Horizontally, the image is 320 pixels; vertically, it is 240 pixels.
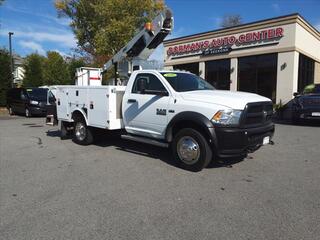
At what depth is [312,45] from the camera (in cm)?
2119

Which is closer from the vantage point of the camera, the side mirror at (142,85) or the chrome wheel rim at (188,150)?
the chrome wheel rim at (188,150)

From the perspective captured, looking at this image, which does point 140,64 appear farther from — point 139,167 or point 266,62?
point 266,62

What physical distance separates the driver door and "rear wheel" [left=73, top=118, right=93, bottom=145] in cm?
155

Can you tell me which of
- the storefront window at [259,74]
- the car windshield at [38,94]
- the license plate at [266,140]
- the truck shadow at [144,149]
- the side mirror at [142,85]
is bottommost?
the truck shadow at [144,149]

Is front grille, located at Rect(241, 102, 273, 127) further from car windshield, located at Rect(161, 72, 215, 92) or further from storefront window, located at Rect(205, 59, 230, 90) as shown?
storefront window, located at Rect(205, 59, 230, 90)

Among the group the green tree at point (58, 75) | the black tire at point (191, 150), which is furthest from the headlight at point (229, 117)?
the green tree at point (58, 75)

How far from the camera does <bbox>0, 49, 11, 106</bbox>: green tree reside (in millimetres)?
23734

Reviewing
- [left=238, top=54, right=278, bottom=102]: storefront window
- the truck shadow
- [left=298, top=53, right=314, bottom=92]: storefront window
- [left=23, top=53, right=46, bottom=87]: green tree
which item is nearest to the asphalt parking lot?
the truck shadow

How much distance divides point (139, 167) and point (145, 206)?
2.06m

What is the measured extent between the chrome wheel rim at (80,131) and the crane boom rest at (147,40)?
2368 mm

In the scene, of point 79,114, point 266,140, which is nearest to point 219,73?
point 79,114

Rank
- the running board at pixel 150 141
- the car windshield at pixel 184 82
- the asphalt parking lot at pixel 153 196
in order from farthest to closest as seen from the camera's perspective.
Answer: the car windshield at pixel 184 82 < the running board at pixel 150 141 < the asphalt parking lot at pixel 153 196

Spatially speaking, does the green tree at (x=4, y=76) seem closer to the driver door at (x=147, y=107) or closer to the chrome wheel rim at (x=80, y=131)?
the chrome wheel rim at (x=80, y=131)

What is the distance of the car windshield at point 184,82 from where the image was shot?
6.88 m
